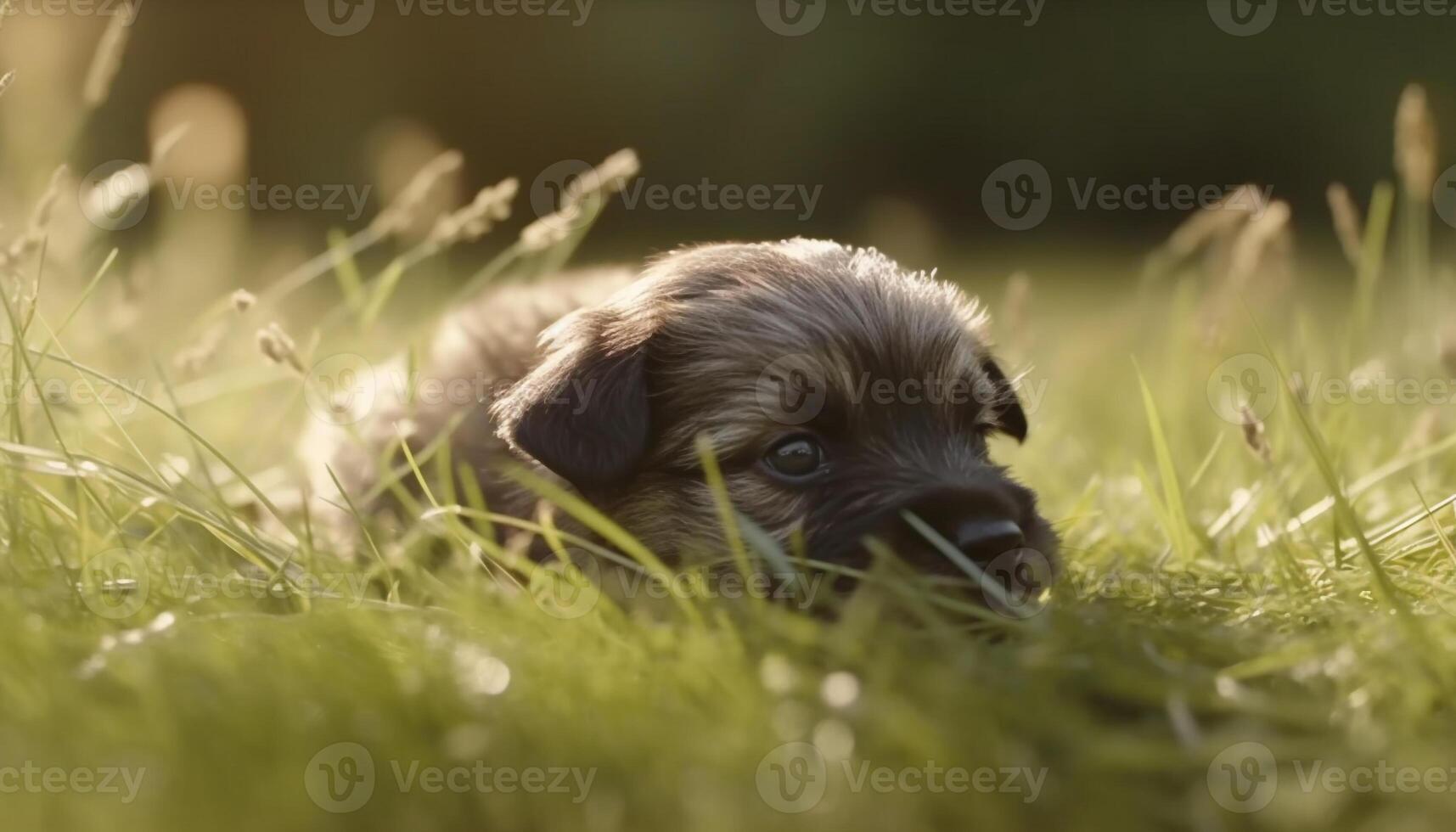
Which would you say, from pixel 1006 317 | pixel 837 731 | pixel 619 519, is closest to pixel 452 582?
pixel 619 519

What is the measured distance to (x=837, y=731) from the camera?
191 cm

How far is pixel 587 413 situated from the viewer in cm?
289

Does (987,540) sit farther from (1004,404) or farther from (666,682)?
(1004,404)

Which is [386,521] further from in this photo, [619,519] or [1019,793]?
[1019,793]

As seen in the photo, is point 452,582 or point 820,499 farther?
point 820,499

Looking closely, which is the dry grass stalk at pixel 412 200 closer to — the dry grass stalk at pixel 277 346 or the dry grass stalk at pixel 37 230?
the dry grass stalk at pixel 277 346

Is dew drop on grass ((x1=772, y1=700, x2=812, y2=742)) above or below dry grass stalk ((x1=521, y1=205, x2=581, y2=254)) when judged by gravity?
below

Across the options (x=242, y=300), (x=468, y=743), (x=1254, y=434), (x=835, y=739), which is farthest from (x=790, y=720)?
(x=242, y=300)

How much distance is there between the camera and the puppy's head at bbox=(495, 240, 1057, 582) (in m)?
2.82

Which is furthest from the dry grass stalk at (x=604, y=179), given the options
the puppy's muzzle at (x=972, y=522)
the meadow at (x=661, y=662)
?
the puppy's muzzle at (x=972, y=522)

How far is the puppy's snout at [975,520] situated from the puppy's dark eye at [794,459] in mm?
337

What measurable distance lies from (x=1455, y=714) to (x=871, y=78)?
1319 cm

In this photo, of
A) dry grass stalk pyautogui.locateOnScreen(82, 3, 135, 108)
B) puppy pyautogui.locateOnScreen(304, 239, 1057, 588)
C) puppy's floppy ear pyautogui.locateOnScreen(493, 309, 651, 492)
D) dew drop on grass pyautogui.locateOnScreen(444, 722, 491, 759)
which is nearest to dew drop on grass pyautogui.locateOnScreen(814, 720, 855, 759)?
dew drop on grass pyautogui.locateOnScreen(444, 722, 491, 759)

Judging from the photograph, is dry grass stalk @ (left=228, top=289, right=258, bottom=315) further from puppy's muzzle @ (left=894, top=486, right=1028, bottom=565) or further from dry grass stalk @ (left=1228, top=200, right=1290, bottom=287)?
dry grass stalk @ (left=1228, top=200, right=1290, bottom=287)
